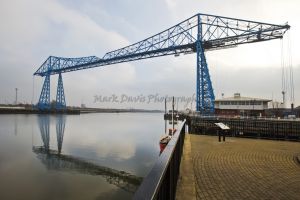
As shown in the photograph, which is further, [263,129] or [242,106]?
[242,106]

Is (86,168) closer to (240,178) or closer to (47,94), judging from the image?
(240,178)

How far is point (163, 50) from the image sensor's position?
51.2 metres

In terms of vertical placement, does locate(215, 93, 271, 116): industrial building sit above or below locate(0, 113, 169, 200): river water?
above

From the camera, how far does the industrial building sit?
37844mm

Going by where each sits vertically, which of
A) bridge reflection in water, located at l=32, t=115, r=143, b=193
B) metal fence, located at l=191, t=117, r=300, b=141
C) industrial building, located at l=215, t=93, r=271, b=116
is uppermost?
industrial building, located at l=215, t=93, r=271, b=116

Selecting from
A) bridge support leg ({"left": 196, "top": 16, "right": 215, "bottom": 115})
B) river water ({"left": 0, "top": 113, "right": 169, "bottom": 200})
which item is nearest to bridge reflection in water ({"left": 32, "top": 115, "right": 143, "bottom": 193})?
river water ({"left": 0, "top": 113, "right": 169, "bottom": 200})

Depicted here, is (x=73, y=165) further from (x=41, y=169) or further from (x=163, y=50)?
(x=163, y=50)

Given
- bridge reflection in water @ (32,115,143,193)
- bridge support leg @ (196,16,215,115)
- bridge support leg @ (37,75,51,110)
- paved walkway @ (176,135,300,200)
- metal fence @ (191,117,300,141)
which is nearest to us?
paved walkway @ (176,135,300,200)

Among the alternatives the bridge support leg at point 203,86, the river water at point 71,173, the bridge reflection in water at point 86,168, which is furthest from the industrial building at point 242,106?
the bridge reflection in water at point 86,168

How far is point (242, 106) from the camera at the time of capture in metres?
39.1

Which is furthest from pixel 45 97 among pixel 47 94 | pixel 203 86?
pixel 203 86

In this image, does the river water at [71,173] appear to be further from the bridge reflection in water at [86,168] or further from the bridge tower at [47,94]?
the bridge tower at [47,94]

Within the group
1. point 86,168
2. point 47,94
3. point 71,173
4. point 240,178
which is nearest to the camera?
point 240,178

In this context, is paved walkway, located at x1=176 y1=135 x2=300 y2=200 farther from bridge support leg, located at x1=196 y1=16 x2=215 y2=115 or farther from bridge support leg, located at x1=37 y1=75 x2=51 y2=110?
bridge support leg, located at x1=37 y1=75 x2=51 y2=110
